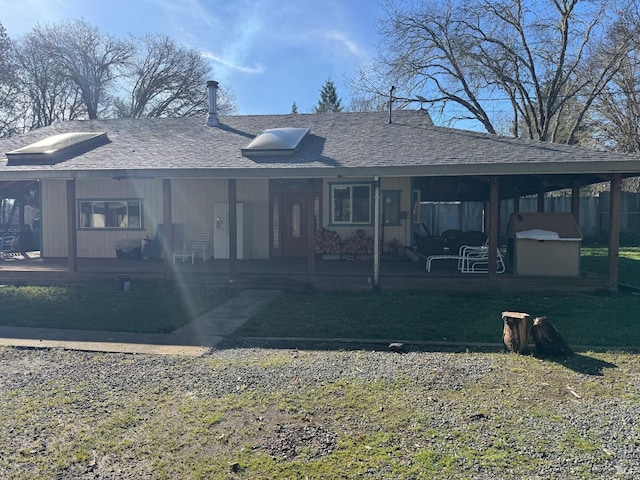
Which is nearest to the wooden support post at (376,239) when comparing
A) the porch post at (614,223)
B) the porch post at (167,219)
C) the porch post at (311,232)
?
the porch post at (311,232)

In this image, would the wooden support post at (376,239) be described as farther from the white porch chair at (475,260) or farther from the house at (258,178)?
the white porch chair at (475,260)

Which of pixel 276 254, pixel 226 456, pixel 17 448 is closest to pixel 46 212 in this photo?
pixel 276 254

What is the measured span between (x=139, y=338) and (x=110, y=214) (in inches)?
313

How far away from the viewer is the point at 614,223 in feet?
27.7

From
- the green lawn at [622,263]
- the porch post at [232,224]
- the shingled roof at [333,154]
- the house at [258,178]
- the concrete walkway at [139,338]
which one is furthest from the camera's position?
the green lawn at [622,263]

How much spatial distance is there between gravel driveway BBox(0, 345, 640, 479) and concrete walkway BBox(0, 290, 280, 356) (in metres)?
0.41

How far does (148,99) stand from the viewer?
32.5m

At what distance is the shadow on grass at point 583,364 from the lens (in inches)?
185

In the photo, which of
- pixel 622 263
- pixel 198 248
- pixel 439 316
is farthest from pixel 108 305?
pixel 622 263

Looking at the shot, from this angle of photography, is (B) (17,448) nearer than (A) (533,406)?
Yes

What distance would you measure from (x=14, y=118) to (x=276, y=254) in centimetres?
2259

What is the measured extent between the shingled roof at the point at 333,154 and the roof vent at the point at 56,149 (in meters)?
0.25

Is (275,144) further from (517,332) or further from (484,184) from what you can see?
(517,332)

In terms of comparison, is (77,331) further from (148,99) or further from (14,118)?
(148,99)
